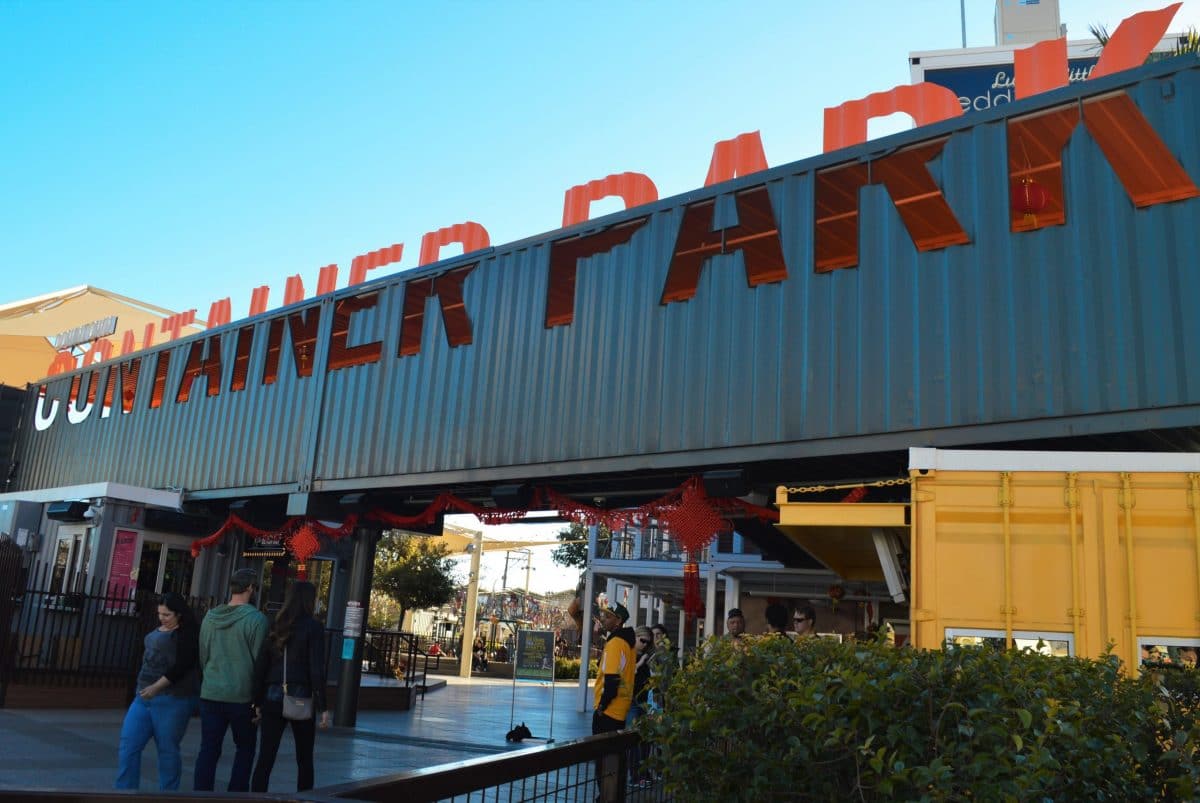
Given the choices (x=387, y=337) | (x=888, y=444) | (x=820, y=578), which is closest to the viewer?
(x=888, y=444)

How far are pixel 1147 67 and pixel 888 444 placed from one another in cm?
368

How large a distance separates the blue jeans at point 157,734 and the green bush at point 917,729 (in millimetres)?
3895

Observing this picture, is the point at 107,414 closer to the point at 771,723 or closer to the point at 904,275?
the point at 904,275

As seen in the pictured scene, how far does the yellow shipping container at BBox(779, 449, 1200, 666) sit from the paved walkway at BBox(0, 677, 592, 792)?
420 cm

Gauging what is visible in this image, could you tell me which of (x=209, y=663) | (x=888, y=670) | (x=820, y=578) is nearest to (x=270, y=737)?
(x=209, y=663)

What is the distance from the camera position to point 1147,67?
26.0 feet

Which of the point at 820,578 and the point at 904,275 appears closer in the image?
the point at 904,275

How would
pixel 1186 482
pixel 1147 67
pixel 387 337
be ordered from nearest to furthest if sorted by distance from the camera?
pixel 1186 482, pixel 1147 67, pixel 387 337

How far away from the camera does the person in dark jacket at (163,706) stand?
6.30 m

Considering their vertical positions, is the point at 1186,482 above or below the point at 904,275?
below

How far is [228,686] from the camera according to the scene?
20.9 feet

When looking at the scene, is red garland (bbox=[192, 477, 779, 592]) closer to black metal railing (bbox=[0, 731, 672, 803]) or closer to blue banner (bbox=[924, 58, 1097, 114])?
black metal railing (bbox=[0, 731, 672, 803])

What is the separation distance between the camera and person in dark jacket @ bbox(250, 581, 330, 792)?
643 centimetres

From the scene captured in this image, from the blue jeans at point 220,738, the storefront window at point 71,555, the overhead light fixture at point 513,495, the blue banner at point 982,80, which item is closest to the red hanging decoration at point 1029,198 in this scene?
the overhead light fixture at point 513,495
